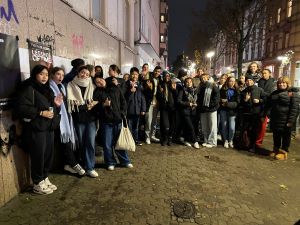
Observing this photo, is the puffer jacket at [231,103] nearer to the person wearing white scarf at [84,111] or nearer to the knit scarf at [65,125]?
the person wearing white scarf at [84,111]

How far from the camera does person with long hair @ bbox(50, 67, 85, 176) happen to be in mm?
4926

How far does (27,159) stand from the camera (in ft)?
15.6

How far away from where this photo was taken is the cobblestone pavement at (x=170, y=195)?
3.95m

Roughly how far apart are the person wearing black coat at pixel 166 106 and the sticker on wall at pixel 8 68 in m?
4.07

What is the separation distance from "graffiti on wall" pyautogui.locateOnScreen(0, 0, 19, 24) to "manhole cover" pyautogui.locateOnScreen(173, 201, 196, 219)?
390cm

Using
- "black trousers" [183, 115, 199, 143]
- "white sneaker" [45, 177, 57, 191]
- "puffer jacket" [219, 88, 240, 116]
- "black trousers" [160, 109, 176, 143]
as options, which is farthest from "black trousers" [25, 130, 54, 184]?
"puffer jacket" [219, 88, 240, 116]

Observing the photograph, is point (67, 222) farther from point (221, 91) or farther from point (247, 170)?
point (221, 91)

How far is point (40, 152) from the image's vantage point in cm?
446

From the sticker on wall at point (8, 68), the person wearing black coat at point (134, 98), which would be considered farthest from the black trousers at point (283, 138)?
the sticker on wall at point (8, 68)

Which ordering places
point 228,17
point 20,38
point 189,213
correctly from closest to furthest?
1. point 189,213
2. point 20,38
3. point 228,17

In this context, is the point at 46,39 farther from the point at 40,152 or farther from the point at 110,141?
the point at 110,141

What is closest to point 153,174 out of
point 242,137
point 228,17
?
point 242,137

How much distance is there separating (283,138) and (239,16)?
16553 millimetres

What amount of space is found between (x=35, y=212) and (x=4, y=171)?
800mm
